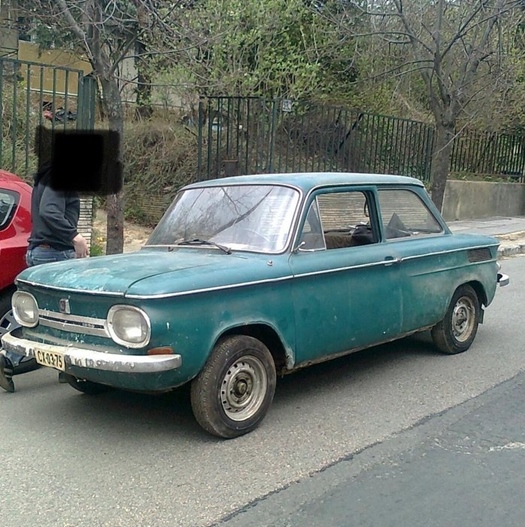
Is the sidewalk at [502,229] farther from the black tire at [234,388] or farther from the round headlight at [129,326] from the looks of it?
the round headlight at [129,326]

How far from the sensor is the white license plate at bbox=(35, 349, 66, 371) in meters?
4.46

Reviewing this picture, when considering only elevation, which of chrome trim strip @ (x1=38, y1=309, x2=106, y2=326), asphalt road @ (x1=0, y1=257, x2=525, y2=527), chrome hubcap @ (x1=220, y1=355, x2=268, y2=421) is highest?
chrome trim strip @ (x1=38, y1=309, x2=106, y2=326)

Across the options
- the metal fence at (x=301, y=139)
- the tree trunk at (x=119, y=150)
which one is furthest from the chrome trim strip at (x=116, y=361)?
the metal fence at (x=301, y=139)

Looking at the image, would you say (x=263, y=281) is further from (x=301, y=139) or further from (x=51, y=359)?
(x=301, y=139)

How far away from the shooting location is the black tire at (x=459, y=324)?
6.52m

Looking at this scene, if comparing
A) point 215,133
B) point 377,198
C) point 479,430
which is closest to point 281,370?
point 479,430

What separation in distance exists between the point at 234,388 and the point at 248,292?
622mm

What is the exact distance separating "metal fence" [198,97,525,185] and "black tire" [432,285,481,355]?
7355 millimetres

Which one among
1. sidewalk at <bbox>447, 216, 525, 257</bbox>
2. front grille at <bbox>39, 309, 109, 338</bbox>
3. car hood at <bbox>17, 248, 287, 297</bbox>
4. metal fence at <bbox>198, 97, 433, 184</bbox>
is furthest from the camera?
sidewalk at <bbox>447, 216, 525, 257</bbox>

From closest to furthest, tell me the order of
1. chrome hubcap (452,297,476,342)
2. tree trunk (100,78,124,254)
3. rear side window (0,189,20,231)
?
rear side window (0,189,20,231)
chrome hubcap (452,297,476,342)
tree trunk (100,78,124,254)

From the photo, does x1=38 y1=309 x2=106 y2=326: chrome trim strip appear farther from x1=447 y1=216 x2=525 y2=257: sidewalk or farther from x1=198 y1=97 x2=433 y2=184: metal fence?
x1=447 y1=216 x2=525 y2=257: sidewalk

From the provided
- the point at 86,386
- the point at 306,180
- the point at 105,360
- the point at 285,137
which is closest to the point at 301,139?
the point at 285,137

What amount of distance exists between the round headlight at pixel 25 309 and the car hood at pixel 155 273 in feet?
0.40

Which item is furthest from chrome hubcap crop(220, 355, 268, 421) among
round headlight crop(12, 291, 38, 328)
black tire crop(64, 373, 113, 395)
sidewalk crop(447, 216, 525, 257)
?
sidewalk crop(447, 216, 525, 257)
